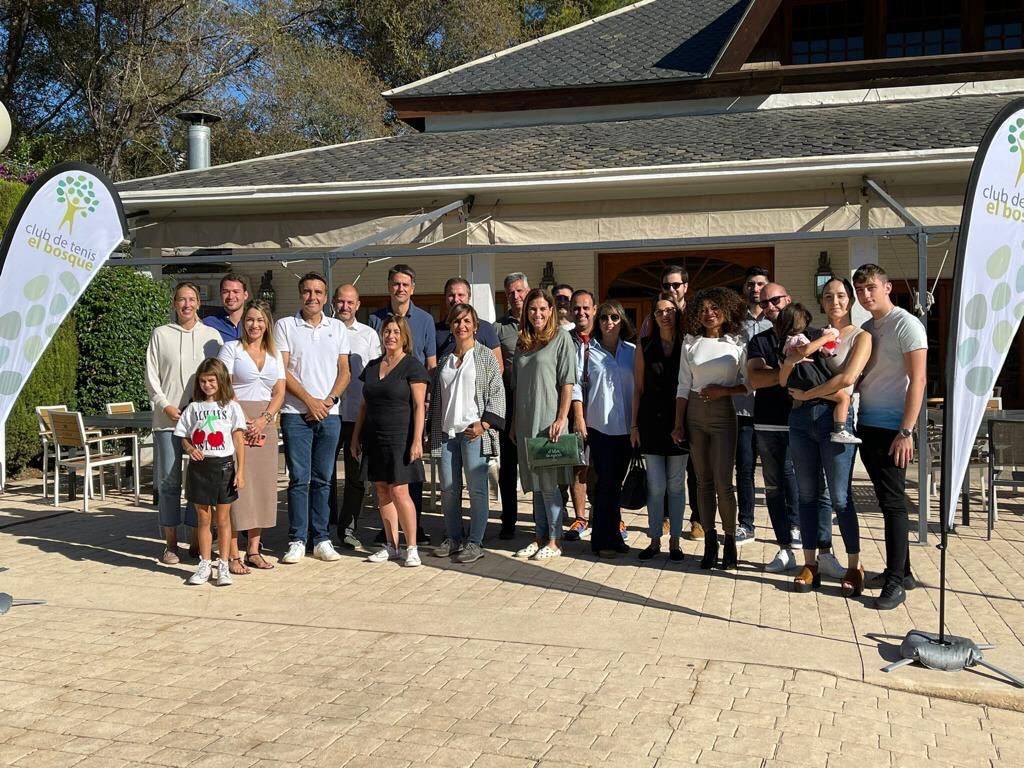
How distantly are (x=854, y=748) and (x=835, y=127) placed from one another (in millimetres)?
9273

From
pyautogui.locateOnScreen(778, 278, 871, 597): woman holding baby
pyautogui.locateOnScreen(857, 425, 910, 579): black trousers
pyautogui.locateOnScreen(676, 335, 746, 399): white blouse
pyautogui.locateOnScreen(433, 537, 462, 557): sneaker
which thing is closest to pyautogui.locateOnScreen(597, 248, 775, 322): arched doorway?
pyautogui.locateOnScreen(433, 537, 462, 557): sneaker

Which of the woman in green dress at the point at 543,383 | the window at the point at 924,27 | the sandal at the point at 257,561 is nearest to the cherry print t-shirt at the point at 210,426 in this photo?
the sandal at the point at 257,561

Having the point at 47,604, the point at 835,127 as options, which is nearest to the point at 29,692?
the point at 47,604

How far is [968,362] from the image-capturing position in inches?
185

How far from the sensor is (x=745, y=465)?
691 cm

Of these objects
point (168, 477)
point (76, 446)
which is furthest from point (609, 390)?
point (76, 446)

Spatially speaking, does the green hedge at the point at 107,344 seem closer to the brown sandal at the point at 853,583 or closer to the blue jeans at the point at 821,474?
the blue jeans at the point at 821,474

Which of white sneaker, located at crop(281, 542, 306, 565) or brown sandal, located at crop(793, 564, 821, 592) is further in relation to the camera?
white sneaker, located at crop(281, 542, 306, 565)

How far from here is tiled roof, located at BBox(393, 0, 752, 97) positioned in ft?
45.5

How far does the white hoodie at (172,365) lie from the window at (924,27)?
10331mm

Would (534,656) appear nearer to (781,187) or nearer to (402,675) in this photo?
(402,675)

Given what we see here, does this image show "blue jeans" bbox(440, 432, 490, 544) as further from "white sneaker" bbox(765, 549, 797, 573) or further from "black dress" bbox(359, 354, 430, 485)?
"white sneaker" bbox(765, 549, 797, 573)

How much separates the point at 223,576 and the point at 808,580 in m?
3.59

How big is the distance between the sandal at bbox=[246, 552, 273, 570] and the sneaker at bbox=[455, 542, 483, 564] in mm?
1275
